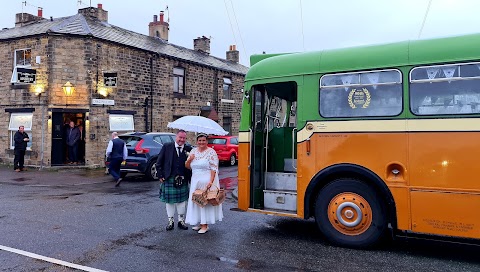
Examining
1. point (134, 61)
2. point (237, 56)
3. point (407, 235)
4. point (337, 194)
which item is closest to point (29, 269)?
point (337, 194)

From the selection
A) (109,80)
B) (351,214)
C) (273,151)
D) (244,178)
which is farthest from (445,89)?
(109,80)

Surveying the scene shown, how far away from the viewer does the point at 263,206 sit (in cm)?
644

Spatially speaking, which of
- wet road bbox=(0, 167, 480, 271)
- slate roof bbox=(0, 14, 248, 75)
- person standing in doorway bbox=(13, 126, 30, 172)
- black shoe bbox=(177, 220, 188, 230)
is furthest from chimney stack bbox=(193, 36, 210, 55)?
black shoe bbox=(177, 220, 188, 230)

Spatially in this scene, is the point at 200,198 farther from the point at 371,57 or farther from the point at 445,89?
the point at 445,89

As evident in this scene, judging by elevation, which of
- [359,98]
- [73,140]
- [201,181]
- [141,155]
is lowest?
[201,181]

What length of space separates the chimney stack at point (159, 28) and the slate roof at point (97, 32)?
5.77 ft

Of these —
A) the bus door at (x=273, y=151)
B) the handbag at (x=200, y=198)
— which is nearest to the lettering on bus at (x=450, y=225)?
the bus door at (x=273, y=151)

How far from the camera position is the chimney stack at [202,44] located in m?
27.5

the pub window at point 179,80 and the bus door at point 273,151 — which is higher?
the pub window at point 179,80

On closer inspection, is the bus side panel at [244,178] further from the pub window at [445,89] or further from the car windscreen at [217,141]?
the car windscreen at [217,141]

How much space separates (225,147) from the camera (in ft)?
61.9

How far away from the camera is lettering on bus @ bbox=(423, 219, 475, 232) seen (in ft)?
15.6

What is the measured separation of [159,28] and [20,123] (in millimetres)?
11908

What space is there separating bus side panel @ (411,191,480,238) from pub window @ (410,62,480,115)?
3.57 feet
